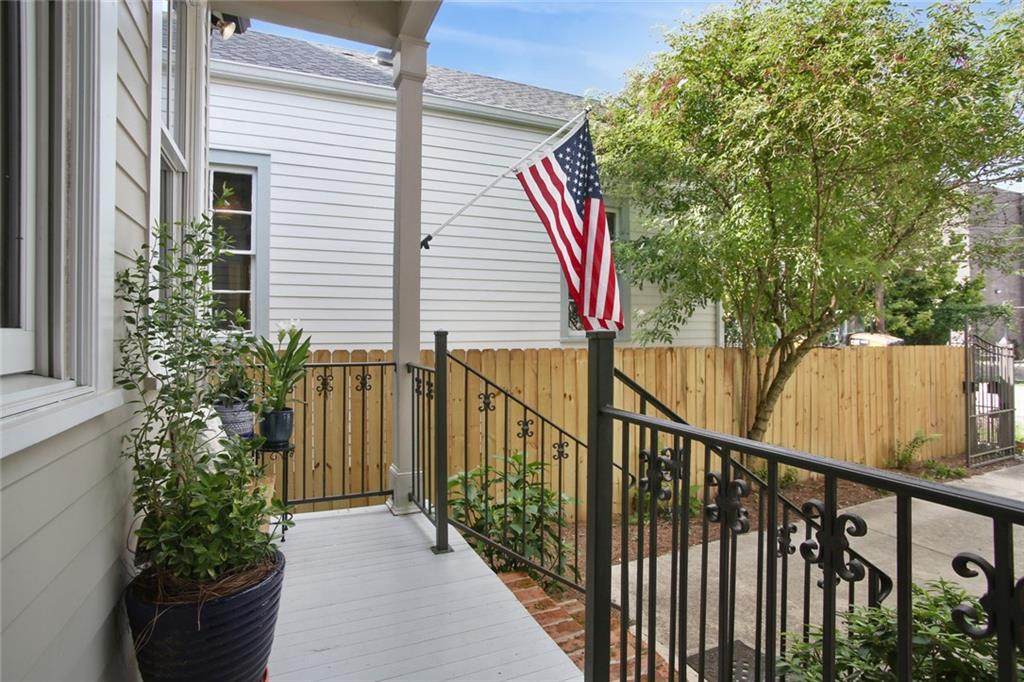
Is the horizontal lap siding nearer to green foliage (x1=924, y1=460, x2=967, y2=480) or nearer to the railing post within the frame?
the railing post

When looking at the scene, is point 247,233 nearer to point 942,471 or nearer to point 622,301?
point 622,301

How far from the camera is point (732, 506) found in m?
1.15

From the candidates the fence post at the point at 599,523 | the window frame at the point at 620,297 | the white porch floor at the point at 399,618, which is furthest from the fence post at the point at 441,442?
the window frame at the point at 620,297

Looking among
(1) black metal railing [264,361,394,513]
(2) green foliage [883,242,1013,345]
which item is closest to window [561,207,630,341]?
(1) black metal railing [264,361,394,513]

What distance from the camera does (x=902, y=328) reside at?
43.3ft

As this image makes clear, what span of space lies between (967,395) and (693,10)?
644 centimetres

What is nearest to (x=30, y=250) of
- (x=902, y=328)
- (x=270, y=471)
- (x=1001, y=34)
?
(x=270, y=471)

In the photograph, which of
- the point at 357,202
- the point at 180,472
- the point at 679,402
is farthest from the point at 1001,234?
the point at 180,472

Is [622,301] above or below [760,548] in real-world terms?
above

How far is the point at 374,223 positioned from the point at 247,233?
3.73 feet

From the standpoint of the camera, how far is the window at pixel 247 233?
475cm

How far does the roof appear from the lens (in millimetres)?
5219

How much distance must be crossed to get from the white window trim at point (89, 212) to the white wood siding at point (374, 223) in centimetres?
373

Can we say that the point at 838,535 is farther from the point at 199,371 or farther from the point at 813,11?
the point at 813,11
